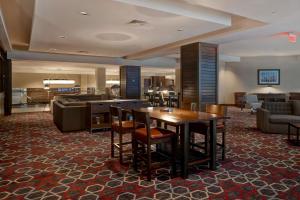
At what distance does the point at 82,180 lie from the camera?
2947 mm

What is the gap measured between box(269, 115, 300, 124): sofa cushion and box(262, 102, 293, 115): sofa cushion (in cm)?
41

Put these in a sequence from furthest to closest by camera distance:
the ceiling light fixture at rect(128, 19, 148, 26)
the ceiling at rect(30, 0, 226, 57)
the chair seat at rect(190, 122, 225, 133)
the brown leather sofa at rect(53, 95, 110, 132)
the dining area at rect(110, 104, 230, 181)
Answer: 1. the brown leather sofa at rect(53, 95, 110, 132)
2. the ceiling light fixture at rect(128, 19, 148, 26)
3. the ceiling at rect(30, 0, 226, 57)
4. the chair seat at rect(190, 122, 225, 133)
5. the dining area at rect(110, 104, 230, 181)

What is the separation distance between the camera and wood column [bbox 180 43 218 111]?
6353 millimetres

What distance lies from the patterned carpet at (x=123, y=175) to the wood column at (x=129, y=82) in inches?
265

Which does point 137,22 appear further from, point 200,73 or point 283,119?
point 283,119

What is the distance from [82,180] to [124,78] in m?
8.57

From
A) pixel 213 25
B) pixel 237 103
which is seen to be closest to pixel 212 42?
pixel 213 25

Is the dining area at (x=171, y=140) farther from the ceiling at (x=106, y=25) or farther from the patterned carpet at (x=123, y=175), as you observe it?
the ceiling at (x=106, y=25)

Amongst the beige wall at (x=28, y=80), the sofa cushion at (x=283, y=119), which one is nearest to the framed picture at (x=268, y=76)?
the sofa cushion at (x=283, y=119)

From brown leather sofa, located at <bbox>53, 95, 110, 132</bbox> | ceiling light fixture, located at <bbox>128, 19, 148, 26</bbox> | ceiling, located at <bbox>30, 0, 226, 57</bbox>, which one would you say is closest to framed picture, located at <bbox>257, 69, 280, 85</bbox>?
ceiling, located at <bbox>30, 0, 226, 57</bbox>

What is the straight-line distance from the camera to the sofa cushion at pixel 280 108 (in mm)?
6059

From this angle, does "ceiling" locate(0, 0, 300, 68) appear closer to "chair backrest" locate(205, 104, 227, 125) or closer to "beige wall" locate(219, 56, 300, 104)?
"chair backrest" locate(205, 104, 227, 125)

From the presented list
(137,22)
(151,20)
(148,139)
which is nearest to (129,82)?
(137,22)

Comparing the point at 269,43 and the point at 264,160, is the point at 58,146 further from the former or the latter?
the point at 269,43
